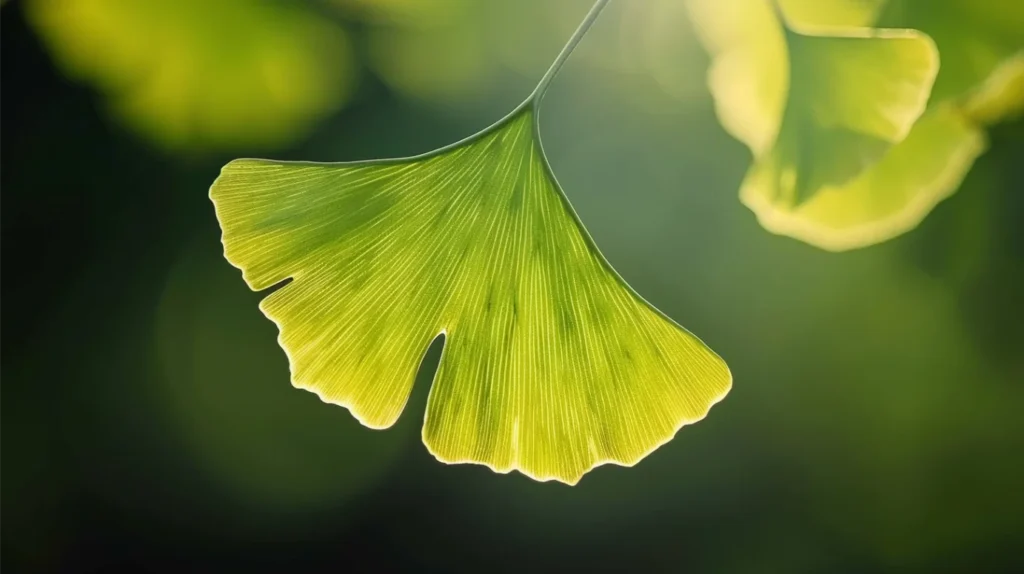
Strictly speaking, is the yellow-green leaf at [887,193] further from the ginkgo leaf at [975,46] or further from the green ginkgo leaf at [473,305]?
the green ginkgo leaf at [473,305]

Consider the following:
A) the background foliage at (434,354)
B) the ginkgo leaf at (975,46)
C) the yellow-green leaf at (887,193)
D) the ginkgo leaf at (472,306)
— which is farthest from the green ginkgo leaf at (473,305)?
the ginkgo leaf at (975,46)

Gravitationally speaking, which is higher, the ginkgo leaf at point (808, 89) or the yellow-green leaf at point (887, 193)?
the ginkgo leaf at point (808, 89)

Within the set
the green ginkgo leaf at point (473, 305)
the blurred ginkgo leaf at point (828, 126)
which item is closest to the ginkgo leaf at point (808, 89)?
the blurred ginkgo leaf at point (828, 126)

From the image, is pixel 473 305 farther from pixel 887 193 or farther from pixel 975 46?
pixel 975 46

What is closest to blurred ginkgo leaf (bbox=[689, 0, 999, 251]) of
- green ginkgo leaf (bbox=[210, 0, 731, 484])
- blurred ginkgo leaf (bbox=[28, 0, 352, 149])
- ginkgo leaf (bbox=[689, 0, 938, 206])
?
ginkgo leaf (bbox=[689, 0, 938, 206])

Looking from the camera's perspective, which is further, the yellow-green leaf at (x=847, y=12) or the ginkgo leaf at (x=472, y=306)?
the yellow-green leaf at (x=847, y=12)

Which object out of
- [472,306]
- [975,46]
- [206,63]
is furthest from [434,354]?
[975,46]

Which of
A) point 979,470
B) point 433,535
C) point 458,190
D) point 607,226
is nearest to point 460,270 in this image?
point 458,190
